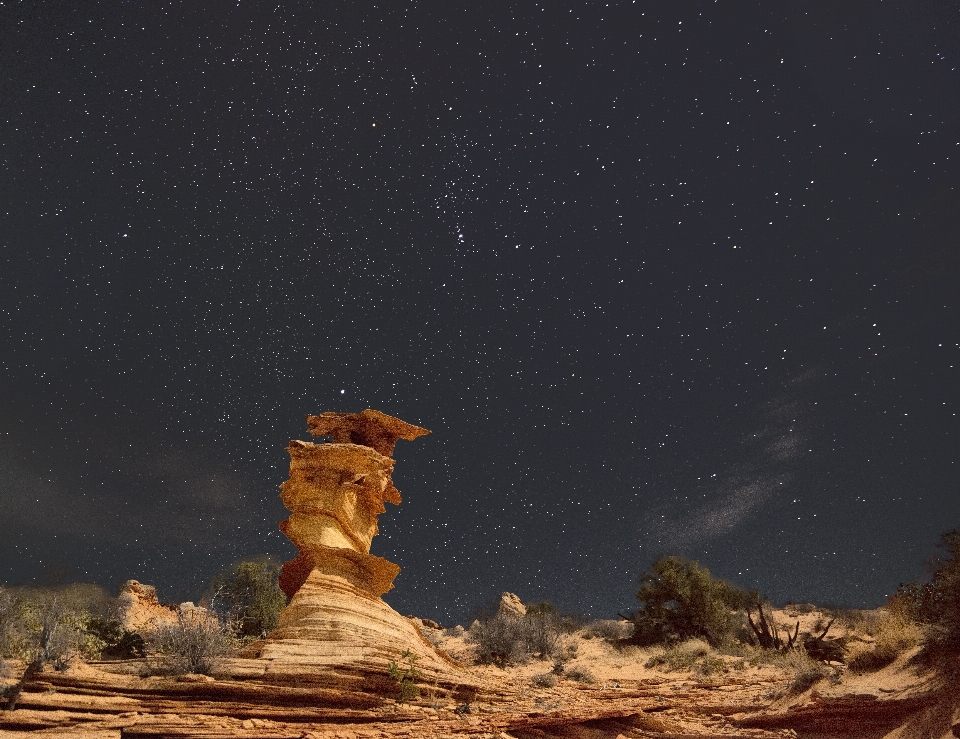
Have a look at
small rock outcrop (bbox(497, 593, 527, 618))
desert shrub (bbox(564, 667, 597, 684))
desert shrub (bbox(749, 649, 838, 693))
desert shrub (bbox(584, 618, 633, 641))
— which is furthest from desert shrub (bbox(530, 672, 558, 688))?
small rock outcrop (bbox(497, 593, 527, 618))

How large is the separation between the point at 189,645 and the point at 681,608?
85.4ft

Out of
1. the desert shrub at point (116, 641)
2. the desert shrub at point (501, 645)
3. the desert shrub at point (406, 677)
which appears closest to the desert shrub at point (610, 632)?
the desert shrub at point (501, 645)

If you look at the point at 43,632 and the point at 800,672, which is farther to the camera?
the point at 800,672

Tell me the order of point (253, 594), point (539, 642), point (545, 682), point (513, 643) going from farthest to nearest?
point (253, 594), point (539, 642), point (513, 643), point (545, 682)

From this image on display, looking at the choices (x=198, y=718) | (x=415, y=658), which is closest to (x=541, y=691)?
(x=415, y=658)

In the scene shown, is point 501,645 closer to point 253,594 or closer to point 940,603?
point 253,594

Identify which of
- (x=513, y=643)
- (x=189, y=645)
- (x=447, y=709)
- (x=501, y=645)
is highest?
(x=189, y=645)

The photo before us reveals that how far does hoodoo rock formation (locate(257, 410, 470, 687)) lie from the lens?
418 inches

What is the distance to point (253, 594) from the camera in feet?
77.8

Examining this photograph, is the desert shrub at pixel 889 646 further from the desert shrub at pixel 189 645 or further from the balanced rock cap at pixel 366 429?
the desert shrub at pixel 189 645

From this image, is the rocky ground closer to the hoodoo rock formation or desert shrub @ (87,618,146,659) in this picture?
the hoodoo rock formation

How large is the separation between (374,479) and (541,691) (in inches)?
283

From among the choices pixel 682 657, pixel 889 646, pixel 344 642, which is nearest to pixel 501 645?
pixel 682 657

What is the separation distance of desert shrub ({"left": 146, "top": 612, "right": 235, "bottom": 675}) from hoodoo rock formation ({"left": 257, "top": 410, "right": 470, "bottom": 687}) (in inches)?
37.9
